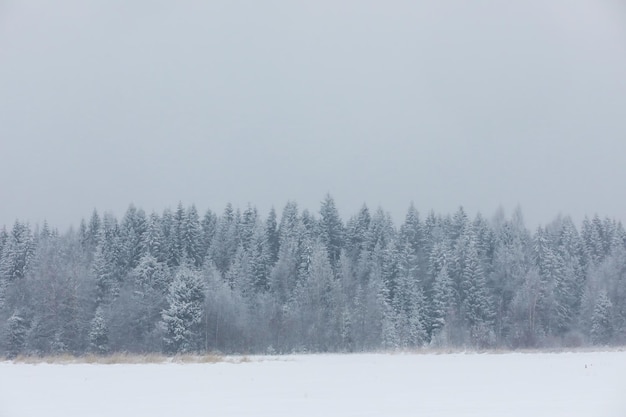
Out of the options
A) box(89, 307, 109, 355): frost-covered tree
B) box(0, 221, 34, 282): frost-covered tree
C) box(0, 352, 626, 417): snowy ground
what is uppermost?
box(0, 221, 34, 282): frost-covered tree

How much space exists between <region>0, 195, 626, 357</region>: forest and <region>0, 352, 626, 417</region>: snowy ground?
2897 centimetres

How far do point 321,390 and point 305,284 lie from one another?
4891 centimetres

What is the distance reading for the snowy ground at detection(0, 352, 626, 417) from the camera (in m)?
16.8

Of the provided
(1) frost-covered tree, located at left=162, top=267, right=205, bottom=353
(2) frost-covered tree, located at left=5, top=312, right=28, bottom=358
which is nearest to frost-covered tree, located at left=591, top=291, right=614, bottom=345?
(1) frost-covered tree, located at left=162, top=267, right=205, bottom=353

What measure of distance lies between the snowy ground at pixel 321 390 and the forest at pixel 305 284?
2897cm

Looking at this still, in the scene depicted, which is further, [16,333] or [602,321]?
[602,321]

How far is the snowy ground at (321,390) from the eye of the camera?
1680cm

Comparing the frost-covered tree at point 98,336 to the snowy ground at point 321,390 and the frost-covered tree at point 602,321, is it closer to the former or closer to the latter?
the snowy ground at point 321,390

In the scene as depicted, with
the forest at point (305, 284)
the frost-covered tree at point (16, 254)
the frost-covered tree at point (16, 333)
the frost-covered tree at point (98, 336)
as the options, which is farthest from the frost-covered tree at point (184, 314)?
the frost-covered tree at point (16, 254)

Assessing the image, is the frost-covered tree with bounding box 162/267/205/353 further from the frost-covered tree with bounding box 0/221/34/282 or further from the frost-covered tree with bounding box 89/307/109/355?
the frost-covered tree with bounding box 0/221/34/282

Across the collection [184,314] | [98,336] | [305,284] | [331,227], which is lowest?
[98,336]

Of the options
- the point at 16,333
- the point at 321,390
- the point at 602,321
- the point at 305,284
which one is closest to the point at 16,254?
the point at 16,333

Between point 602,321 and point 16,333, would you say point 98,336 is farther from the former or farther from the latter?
point 602,321

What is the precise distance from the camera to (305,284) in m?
70.1
